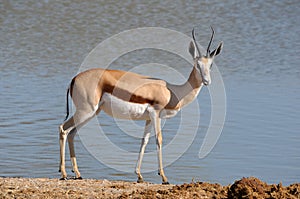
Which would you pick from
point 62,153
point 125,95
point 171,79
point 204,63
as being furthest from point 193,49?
point 171,79

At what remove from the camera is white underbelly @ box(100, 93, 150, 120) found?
8.57 metres

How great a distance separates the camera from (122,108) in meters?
8.60

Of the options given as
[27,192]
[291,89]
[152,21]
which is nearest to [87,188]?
[27,192]

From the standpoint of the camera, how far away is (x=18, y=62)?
1725 centimetres

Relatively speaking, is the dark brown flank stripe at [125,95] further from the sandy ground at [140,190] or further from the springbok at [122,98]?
the sandy ground at [140,190]

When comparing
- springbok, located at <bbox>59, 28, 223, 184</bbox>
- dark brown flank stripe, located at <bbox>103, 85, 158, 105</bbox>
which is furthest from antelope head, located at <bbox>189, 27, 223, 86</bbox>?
dark brown flank stripe, located at <bbox>103, 85, 158, 105</bbox>

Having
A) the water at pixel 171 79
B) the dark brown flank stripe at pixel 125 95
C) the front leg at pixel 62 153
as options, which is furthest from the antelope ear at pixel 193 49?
the front leg at pixel 62 153

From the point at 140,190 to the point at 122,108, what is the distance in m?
1.41

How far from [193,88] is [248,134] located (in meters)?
2.27

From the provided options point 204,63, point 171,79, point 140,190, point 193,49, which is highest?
point 171,79

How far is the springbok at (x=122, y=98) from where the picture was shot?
28.0ft

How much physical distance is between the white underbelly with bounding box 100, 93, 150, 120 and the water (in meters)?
0.90

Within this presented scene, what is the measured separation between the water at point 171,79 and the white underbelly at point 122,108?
90 centimetres

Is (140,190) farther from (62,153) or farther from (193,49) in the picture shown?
(193,49)
